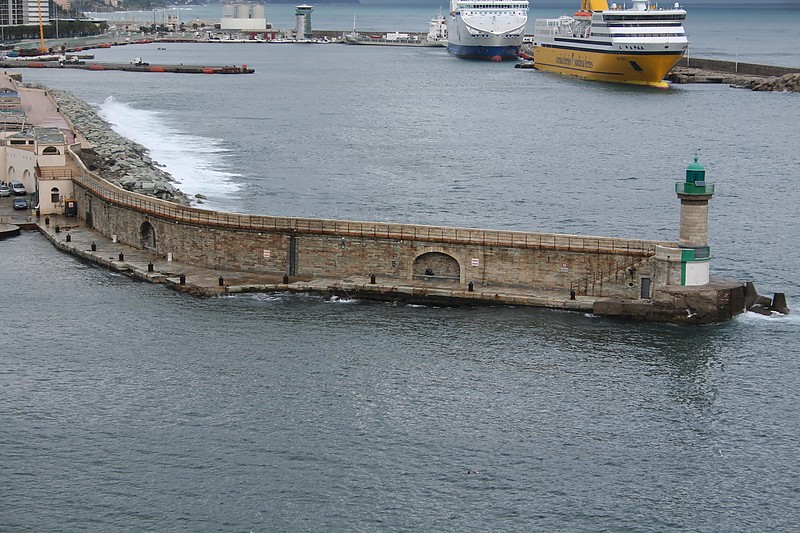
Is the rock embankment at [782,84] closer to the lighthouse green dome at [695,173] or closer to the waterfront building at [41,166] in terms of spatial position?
the waterfront building at [41,166]

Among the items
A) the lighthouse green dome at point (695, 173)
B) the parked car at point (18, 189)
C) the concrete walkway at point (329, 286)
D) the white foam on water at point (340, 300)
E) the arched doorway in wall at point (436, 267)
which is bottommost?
the white foam on water at point (340, 300)

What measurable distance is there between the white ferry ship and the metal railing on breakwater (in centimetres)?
11167

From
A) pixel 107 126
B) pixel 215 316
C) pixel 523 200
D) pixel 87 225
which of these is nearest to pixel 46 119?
pixel 107 126

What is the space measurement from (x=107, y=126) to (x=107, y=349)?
63118 millimetres

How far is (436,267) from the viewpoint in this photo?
5588cm

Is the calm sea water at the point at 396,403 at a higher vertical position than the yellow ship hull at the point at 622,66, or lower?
lower

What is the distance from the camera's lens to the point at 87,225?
6850cm

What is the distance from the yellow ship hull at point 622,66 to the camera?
161875mm

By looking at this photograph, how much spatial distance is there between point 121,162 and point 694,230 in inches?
1631

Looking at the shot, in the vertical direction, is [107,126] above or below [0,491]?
above

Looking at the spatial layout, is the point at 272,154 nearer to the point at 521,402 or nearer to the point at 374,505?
the point at 521,402

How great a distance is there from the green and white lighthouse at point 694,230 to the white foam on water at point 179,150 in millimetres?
31873

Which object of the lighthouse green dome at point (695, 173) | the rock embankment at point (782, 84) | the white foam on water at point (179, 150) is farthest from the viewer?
the rock embankment at point (782, 84)

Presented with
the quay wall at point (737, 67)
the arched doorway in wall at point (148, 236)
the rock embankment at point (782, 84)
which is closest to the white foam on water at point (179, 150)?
the arched doorway in wall at point (148, 236)
